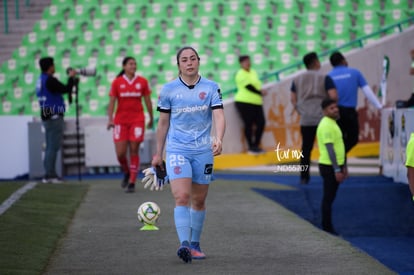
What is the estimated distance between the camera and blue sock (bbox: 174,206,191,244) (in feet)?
25.3

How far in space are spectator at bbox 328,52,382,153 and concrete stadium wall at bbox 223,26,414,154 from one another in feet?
13.6

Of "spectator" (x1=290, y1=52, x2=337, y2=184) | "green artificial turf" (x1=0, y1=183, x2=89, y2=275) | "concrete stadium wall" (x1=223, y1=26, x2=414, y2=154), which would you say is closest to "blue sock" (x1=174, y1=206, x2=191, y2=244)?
"green artificial turf" (x1=0, y1=183, x2=89, y2=275)

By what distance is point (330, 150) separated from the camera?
36.4ft

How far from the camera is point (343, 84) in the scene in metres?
14.7

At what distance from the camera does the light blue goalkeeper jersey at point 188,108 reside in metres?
7.85

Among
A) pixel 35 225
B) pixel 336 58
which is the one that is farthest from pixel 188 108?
pixel 336 58

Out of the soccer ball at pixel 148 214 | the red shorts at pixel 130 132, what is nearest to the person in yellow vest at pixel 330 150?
the soccer ball at pixel 148 214

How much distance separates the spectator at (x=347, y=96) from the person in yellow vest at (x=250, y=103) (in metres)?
3.34

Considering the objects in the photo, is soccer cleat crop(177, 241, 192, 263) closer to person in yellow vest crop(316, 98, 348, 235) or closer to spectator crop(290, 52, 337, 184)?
person in yellow vest crop(316, 98, 348, 235)

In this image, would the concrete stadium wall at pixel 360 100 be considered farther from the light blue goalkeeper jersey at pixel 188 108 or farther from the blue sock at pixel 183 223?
the blue sock at pixel 183 223

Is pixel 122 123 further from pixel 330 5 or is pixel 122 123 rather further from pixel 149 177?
pixel 330 5

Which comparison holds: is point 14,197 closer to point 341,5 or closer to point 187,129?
point 187,129

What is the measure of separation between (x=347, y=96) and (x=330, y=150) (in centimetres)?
374

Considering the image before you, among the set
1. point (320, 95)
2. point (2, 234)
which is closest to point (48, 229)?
point (2, 234)
